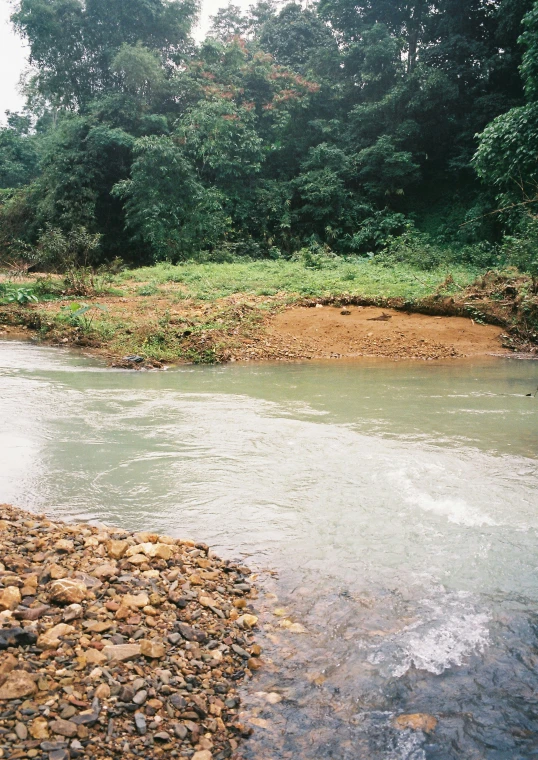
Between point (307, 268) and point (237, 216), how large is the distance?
567 cm

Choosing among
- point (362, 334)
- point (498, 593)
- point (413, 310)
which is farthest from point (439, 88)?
point (498, 593)

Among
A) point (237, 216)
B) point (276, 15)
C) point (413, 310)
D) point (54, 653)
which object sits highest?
point (276, 15)

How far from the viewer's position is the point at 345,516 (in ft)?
12.4

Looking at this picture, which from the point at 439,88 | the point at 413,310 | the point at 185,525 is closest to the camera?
the point at 185,525

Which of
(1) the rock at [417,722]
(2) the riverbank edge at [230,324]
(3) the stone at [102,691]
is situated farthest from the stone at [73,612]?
(2) the riverbank edge at [230,324]

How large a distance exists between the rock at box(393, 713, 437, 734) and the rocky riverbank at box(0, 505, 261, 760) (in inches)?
21.9

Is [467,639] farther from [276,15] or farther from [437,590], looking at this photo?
[276,15]

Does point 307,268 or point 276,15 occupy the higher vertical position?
point 276,15

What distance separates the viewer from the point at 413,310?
1165 centimetres

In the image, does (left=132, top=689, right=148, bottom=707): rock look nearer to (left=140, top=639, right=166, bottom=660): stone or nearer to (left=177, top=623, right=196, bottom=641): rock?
(left=140, top=639, right=166, bottom=660): stone

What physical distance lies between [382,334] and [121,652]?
9131mm

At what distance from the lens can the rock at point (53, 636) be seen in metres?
2.21

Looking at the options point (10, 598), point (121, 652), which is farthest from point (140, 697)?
point (10, 598)

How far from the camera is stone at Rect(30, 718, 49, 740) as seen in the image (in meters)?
1.81
